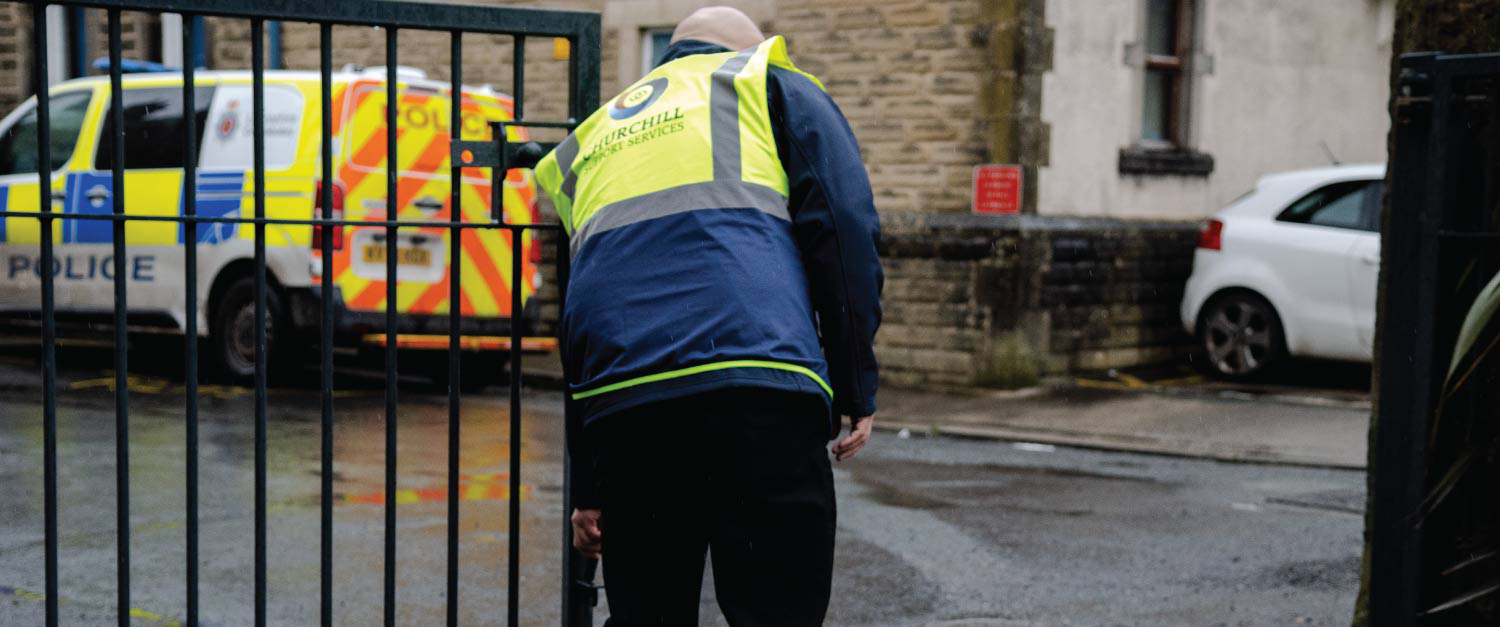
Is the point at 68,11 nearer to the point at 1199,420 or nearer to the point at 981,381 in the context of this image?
the point at 981,381

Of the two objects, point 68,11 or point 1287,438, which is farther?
point 68,11

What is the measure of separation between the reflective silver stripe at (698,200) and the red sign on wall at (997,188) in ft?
32.4

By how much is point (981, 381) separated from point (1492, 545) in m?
9.53

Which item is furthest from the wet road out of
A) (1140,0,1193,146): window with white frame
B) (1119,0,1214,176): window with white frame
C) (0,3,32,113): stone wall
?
(0,3,32,113): stone wall

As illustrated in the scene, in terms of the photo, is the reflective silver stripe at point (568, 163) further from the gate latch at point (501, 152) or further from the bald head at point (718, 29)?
the gate latch at point (501, 152)

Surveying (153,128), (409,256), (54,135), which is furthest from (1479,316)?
(54,135)

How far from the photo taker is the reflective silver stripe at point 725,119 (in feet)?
10.2

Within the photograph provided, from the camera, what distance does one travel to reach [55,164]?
40.9 ft

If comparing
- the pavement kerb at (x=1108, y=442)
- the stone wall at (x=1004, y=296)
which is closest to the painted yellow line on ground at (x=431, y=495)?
the pavement kerb at (x=1108, y=442)

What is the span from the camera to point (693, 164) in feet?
10.2

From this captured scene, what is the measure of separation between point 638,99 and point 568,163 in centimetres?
20

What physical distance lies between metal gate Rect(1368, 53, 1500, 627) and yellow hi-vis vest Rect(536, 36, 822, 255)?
1.22 metres

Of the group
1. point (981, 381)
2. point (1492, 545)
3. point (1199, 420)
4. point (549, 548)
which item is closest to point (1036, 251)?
point (981, 381)

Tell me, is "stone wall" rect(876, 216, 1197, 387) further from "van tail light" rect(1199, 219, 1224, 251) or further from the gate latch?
the gate latch
